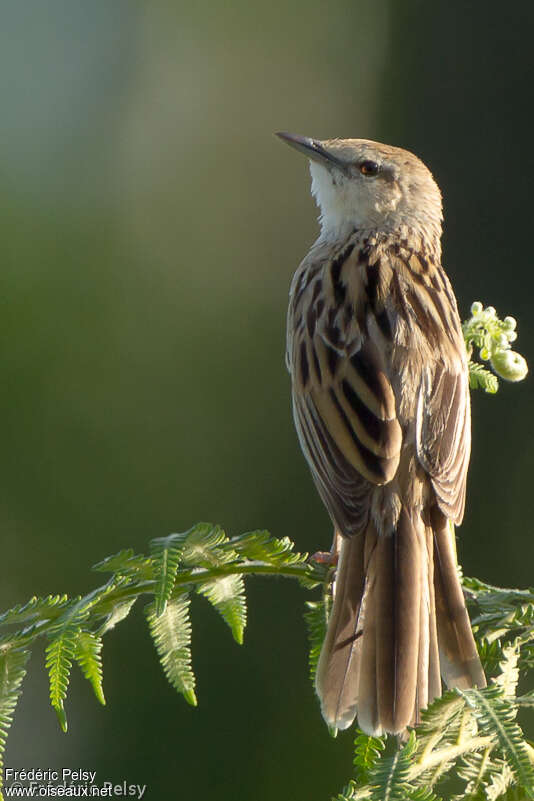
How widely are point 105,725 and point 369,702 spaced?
4.99 m

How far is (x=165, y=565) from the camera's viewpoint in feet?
8.41

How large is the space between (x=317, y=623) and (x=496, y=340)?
916 millimetres

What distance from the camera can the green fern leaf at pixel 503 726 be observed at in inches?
88.1

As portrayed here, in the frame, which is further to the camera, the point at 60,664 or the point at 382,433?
the point at 382,433

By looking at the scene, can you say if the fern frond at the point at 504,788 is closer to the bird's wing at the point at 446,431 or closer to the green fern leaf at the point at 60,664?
the green fern leaf at the point at 60,664

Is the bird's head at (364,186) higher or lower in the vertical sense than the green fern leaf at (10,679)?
higher

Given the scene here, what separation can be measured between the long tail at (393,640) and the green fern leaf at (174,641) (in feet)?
1.51

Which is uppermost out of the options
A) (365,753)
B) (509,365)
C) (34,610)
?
(509,365)

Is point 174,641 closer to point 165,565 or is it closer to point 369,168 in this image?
point 165,565

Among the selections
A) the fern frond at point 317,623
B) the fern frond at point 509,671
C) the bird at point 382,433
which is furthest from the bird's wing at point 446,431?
the fern frond at point 509,671

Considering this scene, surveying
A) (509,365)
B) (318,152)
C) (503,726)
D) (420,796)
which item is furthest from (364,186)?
(420,796)

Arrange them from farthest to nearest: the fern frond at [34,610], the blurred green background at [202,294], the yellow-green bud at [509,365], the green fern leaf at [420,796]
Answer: the blurred green background at [202,294] < the yellow-green bud at [509,365] < the fern frond at [34,610] < the green fern leaf at [420,796]

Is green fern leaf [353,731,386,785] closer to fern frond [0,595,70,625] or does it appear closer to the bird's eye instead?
fern frond [0,595,70,625]

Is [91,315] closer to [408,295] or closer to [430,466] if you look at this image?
[408,295]
